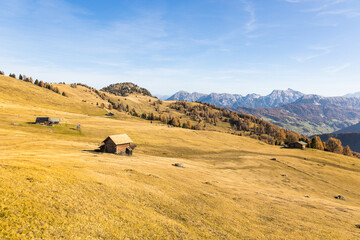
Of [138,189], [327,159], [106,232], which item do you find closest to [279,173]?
[327,159]

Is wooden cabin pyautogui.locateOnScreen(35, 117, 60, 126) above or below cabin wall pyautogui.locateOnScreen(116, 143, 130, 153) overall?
above

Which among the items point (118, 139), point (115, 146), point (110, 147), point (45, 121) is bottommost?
point (110, 147)

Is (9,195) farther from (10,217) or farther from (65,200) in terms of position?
(65,200)

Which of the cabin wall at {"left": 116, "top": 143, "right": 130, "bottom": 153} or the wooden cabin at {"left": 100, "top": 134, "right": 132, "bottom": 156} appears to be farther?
the cabin wall at {"left": 116, "top": 143, "right": 130, "bottom": 153}

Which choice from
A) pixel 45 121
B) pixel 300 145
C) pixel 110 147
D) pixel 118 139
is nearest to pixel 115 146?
pixel 110 147

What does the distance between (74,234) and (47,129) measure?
94.9 m

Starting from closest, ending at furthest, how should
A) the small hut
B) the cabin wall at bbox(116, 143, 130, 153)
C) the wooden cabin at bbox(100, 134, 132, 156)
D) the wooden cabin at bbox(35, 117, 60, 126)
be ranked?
the wooden cabin at bbox(100, 134, 132, 156)
the cabin wall at bbox(116, 143, 130, 153)
the wooden cabin at bbox(35, 117, 60, 126)
the small hut

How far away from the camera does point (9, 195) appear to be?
52.2 ft

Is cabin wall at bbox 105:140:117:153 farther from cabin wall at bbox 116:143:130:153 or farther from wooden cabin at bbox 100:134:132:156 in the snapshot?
cabin wall at bbox 116:143:130:153

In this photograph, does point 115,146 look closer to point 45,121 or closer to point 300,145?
point 45,121

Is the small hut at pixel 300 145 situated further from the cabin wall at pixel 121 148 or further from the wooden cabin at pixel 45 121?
the wooden cabin at pixel 45 121

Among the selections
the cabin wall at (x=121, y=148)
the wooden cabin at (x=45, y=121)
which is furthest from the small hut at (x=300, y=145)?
the wooden cabin at (x=45, y=121)

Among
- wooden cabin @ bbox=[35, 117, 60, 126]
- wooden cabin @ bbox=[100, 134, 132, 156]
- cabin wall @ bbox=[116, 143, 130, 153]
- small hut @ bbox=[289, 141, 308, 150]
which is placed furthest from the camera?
small hut @ bbox=[289, 141, 308, 150]

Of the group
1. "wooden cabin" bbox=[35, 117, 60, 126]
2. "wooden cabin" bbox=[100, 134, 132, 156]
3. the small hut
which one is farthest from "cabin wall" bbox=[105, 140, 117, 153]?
the small hut
